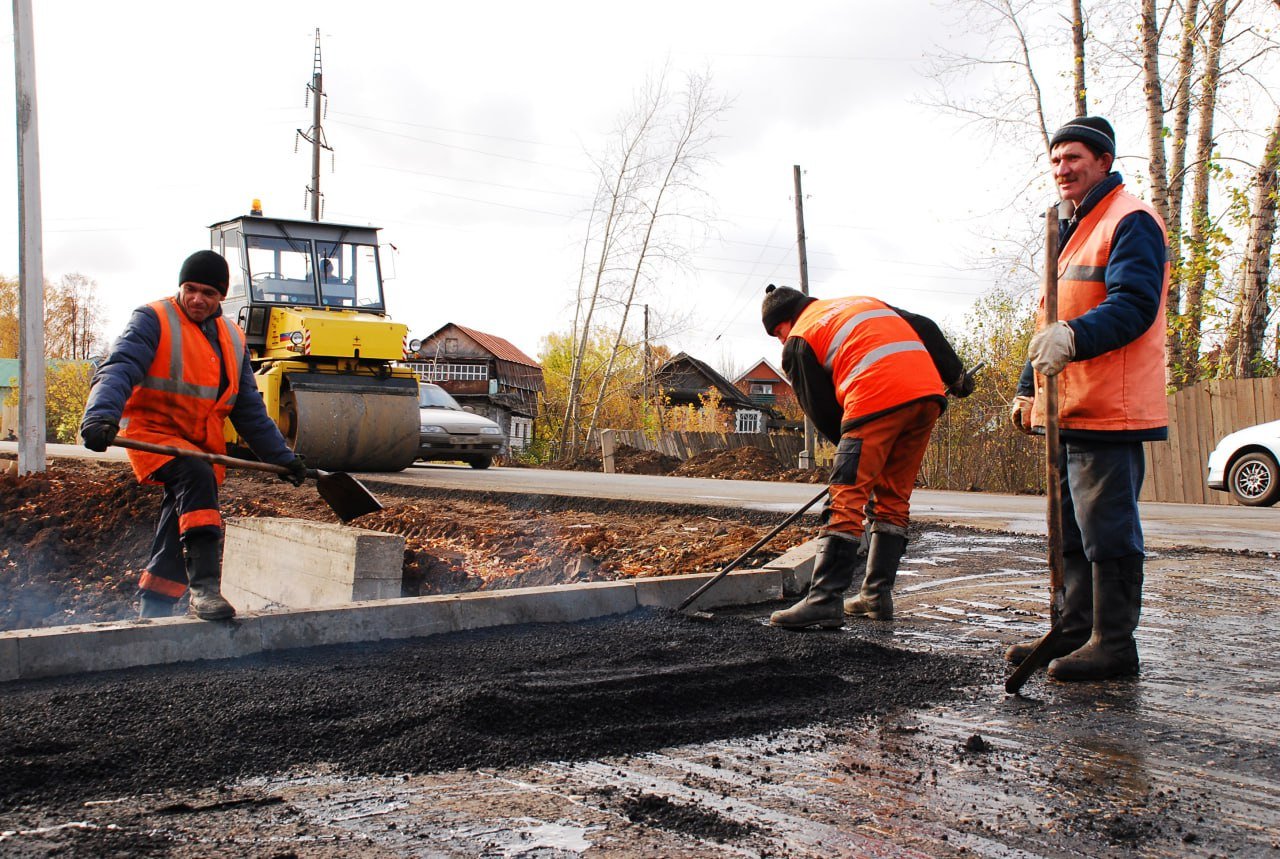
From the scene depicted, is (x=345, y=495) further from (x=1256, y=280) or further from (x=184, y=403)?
(x=1256, y=280)

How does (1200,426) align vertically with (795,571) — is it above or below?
above

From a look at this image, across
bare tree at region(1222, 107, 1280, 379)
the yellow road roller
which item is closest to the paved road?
the yellow road roller

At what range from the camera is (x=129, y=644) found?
12.2 feet

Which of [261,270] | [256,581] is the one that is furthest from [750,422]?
[256,581]

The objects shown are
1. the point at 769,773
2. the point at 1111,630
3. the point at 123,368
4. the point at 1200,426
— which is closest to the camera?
the point at 769,773

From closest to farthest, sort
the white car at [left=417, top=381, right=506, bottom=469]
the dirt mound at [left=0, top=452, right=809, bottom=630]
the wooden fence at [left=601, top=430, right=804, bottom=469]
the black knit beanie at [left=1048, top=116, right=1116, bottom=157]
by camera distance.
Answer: the black knit beanie at [left=1048, top=116, right=1116, bottom=157]
the dirt mound at [left=0, top=452, right=809, bottom=630]
the white car at [left=417, top=381, right=506, bottom=469]
the wooden fence at [left=601, top=430, right=804, bottom=469]

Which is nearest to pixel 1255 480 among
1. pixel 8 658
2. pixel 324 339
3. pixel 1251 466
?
pixel 1251 466

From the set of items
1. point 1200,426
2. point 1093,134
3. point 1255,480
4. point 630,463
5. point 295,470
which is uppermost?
point 1093,134

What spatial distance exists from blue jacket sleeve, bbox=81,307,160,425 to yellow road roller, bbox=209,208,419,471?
280 inches

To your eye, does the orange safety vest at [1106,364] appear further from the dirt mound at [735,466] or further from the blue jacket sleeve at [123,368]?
the dirt mound at [735,466]

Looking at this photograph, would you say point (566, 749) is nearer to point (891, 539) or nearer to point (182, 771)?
point (182, 771)

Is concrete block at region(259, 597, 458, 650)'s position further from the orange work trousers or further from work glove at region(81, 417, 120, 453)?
the orange work trousers

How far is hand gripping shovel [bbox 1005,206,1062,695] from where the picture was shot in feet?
11.5

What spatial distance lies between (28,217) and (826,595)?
10.0 metres
